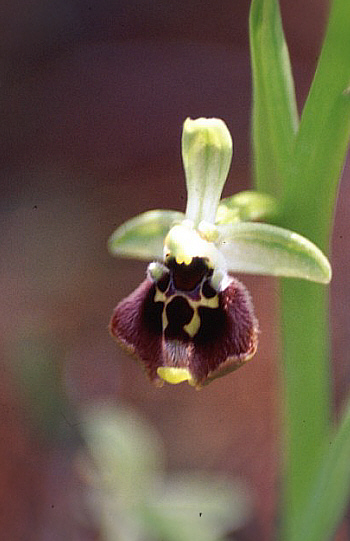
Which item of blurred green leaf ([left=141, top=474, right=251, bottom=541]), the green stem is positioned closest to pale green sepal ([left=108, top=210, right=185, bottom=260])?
the green stem

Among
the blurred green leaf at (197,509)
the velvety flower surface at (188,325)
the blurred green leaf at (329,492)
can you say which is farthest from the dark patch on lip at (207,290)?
the blurred green leaf at (197,509)

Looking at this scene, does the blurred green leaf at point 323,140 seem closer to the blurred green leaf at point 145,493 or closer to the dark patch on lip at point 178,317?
the dark patch on lip at point 178,317

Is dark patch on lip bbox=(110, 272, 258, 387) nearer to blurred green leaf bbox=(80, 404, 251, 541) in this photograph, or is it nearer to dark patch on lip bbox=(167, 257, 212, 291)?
dark patch on lip bbox=(167, 257, 212, 291)

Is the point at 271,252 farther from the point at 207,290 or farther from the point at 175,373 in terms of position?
the point at 175,373

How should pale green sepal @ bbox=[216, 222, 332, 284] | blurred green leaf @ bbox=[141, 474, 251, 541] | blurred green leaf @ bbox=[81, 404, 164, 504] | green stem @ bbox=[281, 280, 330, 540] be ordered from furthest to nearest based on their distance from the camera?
1. blurred green leaf @ bbox=[81, 404, 164, 504]
2. blurred green leaf @ bbox=[141, 474, 251, 541]
3. green stem @ bbox=[281, 280, 330, 540]
4. pale green sepal @ bbox=[216, 222, 332, 284]

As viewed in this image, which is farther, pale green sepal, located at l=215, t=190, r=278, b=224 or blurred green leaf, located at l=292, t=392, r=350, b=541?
blurred green leaf, located at l=292, t=392, r=350, b=541

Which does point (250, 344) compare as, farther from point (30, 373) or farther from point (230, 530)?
point (30, 373)

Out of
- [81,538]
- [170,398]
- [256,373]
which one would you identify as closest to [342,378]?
[256,373]
